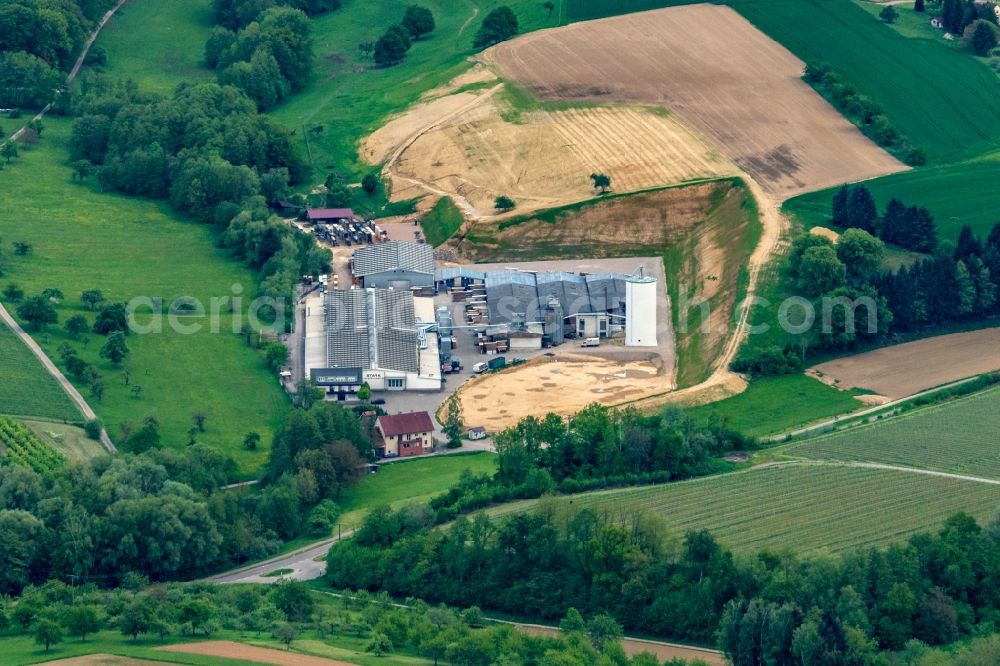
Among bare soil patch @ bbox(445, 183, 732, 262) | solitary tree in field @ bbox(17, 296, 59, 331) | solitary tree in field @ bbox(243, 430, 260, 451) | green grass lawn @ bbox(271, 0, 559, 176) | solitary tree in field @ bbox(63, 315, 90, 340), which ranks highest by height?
green grass lawn @ bbox(271, 0, 559, 176)

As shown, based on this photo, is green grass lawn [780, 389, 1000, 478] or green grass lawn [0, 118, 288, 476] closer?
green grass lawn [780, 389, 1000, 478]

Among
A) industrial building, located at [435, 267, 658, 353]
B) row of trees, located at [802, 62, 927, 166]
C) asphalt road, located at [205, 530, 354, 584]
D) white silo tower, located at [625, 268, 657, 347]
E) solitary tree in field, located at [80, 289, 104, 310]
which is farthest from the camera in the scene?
row of trees, located at [802, 62, 927, 166]

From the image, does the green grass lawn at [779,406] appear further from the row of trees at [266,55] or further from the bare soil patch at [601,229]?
the row of trees at [266,55]

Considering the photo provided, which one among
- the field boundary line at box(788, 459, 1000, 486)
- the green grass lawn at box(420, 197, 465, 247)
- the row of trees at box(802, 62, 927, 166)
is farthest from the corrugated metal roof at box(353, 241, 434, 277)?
the field boundary line at box(788, 459, 1000, 486)

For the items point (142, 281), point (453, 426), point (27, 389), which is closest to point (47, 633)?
point (27, 389)

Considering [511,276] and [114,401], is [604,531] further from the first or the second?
[511,276]

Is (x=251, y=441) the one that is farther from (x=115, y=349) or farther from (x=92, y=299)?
(x=92, y=299)

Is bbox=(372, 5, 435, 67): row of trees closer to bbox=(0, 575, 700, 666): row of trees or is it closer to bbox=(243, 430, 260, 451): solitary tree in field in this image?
bbox=(243, 430, 260, 451): solitary tree in field
